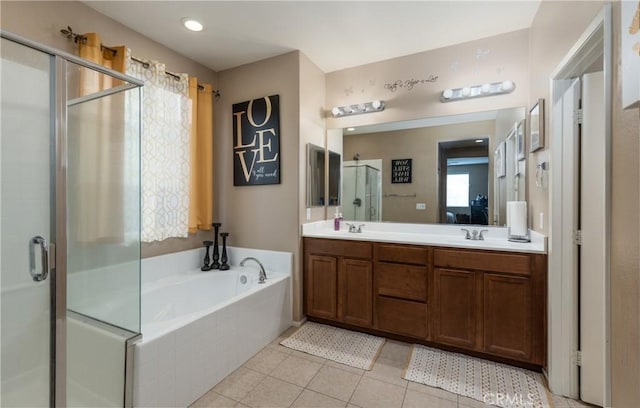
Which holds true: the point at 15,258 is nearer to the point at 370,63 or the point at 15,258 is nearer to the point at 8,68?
the point at 8,68

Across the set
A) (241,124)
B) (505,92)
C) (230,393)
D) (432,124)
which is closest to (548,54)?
(505,92)

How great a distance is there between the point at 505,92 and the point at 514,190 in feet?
2.87

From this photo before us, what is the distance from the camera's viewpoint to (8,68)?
1.42 metres

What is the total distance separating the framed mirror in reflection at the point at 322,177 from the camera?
301 centimetres

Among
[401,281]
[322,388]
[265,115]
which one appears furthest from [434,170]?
[322,388]

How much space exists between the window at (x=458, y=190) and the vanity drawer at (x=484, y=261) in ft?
2.18

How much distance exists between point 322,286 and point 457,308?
1.21 metres

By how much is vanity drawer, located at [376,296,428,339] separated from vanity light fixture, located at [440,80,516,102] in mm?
1935

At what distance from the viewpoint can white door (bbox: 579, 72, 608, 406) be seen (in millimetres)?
1670

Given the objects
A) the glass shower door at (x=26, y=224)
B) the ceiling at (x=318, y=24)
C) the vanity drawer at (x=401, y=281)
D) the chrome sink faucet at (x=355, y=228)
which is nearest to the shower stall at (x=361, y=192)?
the chrome sink faucet at (x=355, y=228)

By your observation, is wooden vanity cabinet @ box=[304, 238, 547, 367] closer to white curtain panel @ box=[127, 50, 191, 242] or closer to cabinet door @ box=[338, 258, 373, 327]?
cabinet door @ box=[338, 258, 373, 327]

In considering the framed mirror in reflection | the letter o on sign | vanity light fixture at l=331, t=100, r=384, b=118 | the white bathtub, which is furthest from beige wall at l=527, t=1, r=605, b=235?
the letter o on sign

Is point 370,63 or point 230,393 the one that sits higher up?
point 370,63

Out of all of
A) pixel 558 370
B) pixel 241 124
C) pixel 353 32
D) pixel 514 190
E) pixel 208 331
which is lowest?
pixel 558 370
